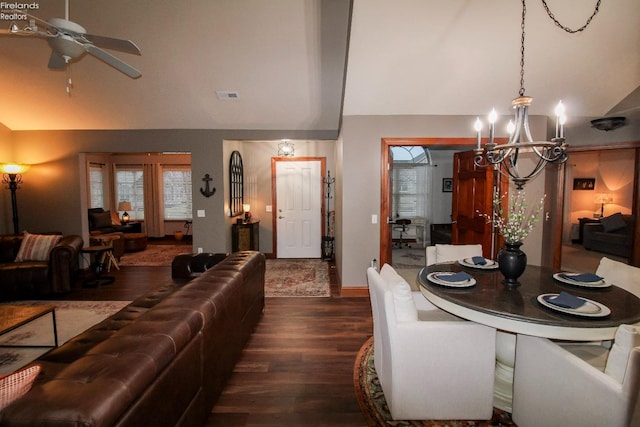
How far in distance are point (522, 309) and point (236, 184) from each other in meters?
5.16

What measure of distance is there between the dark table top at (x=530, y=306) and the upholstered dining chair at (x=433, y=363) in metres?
0.15

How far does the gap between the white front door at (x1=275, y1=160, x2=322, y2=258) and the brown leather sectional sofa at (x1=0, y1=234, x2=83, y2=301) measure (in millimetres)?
3618

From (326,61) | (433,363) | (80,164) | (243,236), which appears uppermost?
(326,61)

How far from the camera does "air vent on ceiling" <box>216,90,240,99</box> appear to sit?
167 inches

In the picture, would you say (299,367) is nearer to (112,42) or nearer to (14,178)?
(112,42)

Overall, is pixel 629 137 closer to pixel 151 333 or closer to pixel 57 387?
pixel 151 333

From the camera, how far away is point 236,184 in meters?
5.99

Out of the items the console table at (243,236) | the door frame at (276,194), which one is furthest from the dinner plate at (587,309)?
the door frame at (276,194)

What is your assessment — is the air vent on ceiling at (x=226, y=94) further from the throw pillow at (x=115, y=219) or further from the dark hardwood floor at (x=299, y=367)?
the throw pillow at (x=115, y=219)

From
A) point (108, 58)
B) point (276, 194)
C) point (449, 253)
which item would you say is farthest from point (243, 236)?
point (449, 253)

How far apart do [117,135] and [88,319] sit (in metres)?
3.07

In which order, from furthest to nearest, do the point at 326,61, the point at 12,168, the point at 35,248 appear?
the point at 12,168 → the point at 35,248 → the point at 326,61

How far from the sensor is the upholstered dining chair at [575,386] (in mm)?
1338

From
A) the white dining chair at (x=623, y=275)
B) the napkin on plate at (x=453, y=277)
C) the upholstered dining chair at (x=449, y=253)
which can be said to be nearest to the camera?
the napkin on plate at (x=453, y=277)
